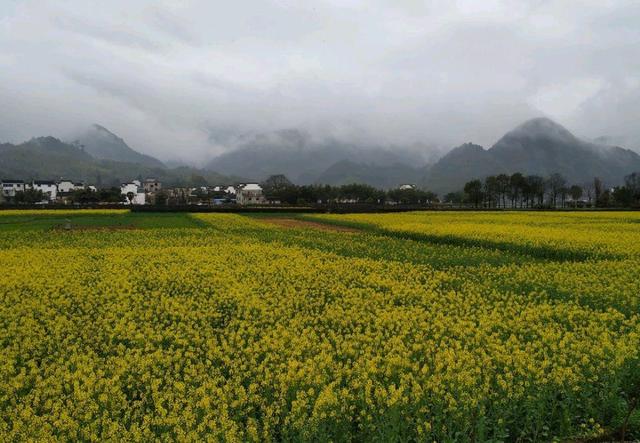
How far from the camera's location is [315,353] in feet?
30.2

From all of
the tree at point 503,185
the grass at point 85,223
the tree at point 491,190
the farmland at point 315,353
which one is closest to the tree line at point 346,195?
the tree at point 491,190

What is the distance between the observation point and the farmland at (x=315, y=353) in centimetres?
674

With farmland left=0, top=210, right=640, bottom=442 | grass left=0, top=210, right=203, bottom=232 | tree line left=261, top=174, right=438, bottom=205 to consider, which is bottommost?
farmland left=0, top=210, right=640, bottom=442

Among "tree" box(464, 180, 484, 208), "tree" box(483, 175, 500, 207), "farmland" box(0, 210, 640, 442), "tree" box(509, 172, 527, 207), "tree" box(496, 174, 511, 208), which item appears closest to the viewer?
"farmland" box(0, 210, 640, 442)

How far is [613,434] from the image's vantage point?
23.3 ft

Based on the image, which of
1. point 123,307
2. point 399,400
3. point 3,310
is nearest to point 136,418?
point 399,400

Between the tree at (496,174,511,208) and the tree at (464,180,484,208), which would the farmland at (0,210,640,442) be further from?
the tree at (496,174,511,208)

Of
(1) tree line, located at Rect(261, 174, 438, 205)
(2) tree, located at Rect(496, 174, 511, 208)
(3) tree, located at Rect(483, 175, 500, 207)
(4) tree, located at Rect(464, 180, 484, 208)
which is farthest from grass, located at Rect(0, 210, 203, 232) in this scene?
(2) tree, located at Rect(496, 174, 511, 208)

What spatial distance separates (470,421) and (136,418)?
4.49 metres

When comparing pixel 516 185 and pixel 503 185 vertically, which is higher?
pixel 503 185

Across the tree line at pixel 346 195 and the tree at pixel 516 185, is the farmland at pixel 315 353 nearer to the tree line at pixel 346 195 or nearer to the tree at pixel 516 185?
the tree line at pixel 346 195

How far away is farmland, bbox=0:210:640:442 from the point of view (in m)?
6.74

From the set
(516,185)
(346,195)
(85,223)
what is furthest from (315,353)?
(346,195)

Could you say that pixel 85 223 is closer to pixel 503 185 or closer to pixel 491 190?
pixel 491 190
